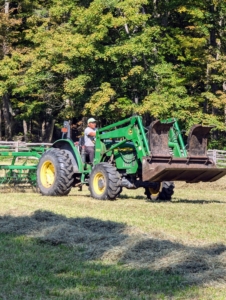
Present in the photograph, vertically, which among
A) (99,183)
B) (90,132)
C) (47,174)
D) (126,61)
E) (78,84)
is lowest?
(99,183)

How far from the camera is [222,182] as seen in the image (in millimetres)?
24656

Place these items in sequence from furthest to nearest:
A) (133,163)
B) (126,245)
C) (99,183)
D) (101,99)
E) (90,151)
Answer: (101,99) → (90,151) → (99,183) → (133,163) → (126,245)

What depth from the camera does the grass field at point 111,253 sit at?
711cm

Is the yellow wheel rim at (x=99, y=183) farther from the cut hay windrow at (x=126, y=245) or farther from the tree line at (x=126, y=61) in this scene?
the tree line at (x=126, y=61)

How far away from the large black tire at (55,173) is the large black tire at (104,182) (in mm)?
724

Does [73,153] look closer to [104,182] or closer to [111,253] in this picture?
[104,182]

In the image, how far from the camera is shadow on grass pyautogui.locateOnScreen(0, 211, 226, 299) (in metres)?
7.07

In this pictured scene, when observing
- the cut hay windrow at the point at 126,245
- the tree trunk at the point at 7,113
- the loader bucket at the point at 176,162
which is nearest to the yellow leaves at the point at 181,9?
the tree trunk at the point at 7,113

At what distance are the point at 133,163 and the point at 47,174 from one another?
2.69 meters

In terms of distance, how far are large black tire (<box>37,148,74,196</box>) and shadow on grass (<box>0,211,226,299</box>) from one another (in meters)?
6.39

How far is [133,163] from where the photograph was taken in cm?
1672

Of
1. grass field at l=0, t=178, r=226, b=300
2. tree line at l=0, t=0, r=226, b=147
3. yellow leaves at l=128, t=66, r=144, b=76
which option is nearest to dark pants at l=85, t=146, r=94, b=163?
grass field at l=0, t=178, r=226, b=300

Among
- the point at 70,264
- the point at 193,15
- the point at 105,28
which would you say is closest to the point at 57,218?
the point at 70,264

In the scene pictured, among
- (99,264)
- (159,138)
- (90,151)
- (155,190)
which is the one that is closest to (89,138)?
(90,151)
